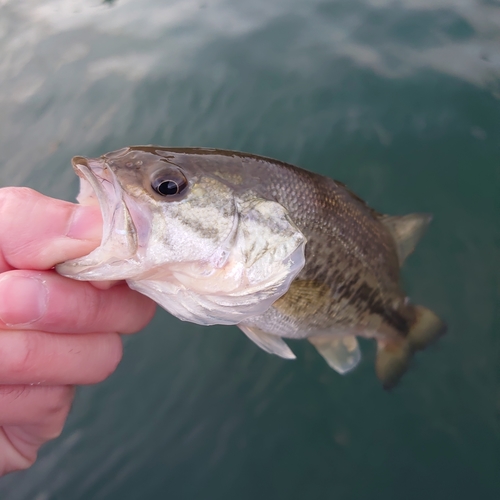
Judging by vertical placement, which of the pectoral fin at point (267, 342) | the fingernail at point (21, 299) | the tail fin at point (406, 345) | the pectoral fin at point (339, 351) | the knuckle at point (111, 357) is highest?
the fingernail at point (21, 299)

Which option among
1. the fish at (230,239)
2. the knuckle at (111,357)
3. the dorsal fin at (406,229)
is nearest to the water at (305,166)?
the dorsal fin at (406,229)

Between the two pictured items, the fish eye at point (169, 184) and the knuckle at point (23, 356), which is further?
the fish eye at point (169, 184)

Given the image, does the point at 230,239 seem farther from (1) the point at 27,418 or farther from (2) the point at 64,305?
(1) the point at 27,418

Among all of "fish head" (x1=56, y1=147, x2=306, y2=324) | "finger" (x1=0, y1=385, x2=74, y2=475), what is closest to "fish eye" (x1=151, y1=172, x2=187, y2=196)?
"fish head" (x1=56, y1=147, x2=306, y2=324)

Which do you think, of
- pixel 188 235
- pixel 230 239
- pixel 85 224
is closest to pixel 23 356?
pixel 85 224

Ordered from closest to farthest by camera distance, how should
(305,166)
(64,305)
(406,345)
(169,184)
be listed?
1. (64,305)
2. (169,184)
3. (406,345)
4. (305,166)

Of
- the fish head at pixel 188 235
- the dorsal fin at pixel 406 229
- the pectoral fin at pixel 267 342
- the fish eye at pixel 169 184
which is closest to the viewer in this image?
the fish head at pixel 188 235

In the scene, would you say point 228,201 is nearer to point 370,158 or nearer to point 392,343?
point 392,343

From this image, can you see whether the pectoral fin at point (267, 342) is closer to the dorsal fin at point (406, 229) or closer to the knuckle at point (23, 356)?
the knuckle at point (23, 356)
